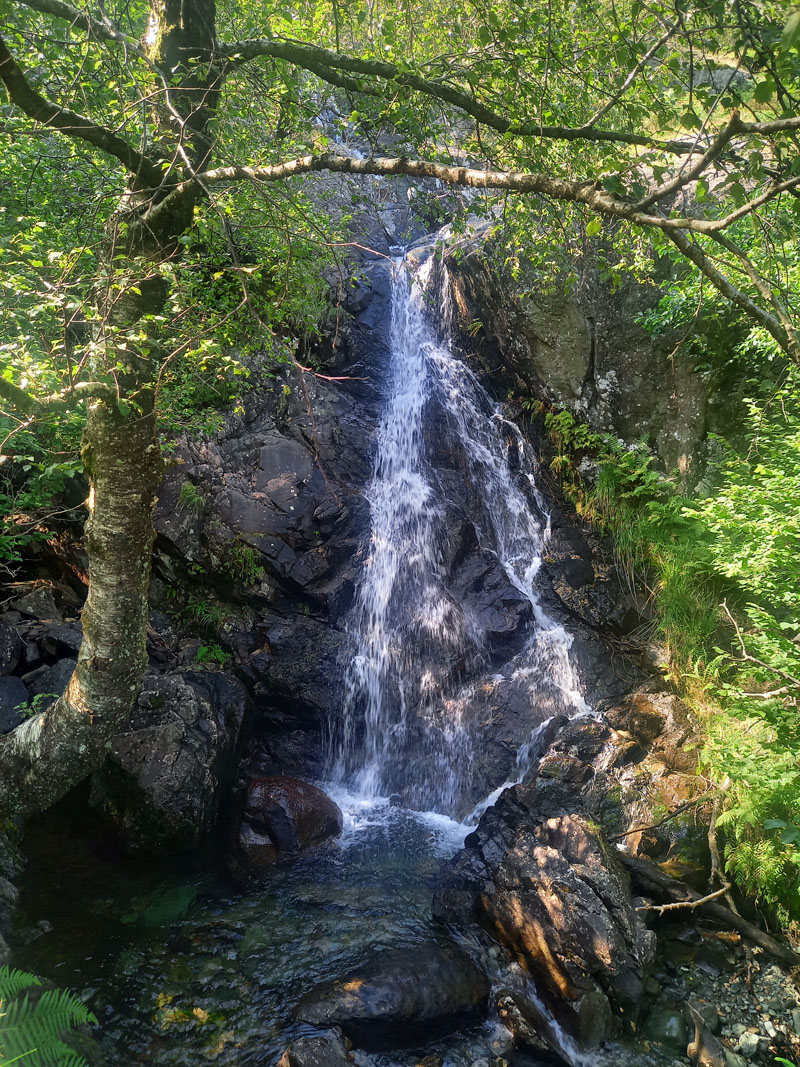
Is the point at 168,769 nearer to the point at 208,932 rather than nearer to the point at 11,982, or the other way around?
the point at 208,932

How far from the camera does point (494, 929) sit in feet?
18.4

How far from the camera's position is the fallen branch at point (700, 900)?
515cm

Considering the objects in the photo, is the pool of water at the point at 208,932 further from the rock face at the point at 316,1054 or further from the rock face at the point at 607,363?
the rock face at the point at 607,363

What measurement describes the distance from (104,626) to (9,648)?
340 centimetres

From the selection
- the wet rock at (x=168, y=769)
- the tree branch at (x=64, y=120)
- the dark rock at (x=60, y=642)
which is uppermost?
the tree branch at (x=64, y=120)

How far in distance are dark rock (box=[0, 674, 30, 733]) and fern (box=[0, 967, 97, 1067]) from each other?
11.2 ft

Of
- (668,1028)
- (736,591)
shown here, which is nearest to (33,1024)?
(668,1028)

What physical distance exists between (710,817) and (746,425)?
5195mm

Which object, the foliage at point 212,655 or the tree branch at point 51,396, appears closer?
the tree branch at point 51,396

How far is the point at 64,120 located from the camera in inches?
149

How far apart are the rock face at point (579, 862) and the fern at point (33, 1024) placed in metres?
3.52

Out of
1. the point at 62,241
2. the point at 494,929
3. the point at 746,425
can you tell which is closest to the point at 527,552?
the point at 746,425

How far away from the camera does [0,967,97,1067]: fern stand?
305 centimetres

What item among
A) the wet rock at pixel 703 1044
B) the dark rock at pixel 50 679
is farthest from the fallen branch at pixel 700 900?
the dark rock at pixel 50 679
